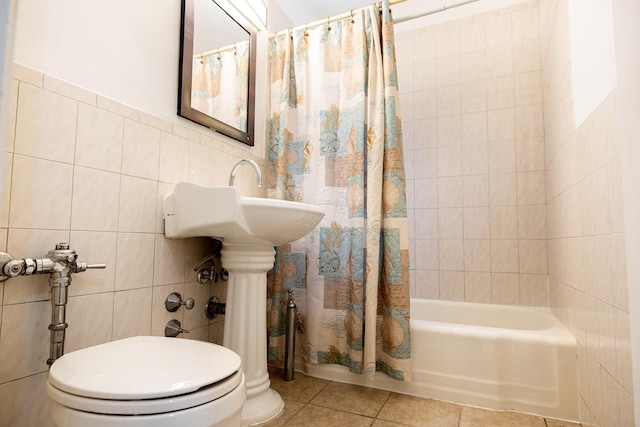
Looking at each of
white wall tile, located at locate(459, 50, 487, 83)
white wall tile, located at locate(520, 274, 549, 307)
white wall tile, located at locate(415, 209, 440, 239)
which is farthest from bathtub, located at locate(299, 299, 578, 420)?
white wall tile, located at locate(459, 50, 487, 83)

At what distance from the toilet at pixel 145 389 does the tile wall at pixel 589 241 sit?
966 mm

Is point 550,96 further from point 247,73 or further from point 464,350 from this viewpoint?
point 247,73

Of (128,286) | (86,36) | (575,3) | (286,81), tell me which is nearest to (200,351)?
(128,286)

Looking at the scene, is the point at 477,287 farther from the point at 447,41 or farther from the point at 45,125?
the point at 45,125

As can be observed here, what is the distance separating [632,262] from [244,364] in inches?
48.9

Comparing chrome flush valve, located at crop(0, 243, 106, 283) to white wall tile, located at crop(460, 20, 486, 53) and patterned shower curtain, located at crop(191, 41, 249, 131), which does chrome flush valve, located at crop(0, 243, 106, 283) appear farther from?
white wall tile, located at crop(460, 20, 486, 53)

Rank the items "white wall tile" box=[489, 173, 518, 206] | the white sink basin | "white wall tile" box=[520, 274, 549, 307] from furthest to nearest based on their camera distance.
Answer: "white wall tile" box=[489, 173, 518, 206]
"white wall tile" box=[520, 274, 549, 307]
the white sink basin

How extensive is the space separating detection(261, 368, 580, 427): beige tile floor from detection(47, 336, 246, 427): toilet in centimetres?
64

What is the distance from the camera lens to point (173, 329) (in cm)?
136

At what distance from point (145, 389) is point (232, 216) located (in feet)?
1.95

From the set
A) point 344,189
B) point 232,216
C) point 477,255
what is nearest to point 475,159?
point 477,255

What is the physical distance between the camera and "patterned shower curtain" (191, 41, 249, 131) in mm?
1521

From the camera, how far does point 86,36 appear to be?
1.09 metres

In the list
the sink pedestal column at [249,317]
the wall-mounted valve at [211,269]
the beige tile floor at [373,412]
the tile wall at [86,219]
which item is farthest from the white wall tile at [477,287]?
the tile wall at [86,219]
